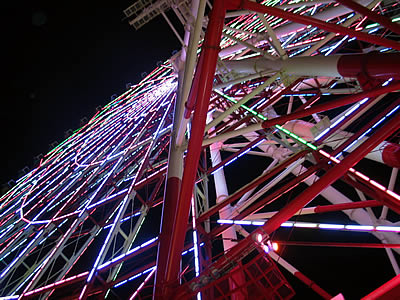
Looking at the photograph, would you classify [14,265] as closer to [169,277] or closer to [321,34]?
[169,277]

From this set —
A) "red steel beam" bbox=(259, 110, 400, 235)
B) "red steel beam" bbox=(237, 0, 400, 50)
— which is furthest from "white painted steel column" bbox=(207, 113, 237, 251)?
"red steel beam" bbox=(237, 0, 400, 50)

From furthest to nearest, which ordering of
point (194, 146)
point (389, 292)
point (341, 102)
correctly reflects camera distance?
1. point (341, 102)
2. point (194, 146)
3. point (389, 292)

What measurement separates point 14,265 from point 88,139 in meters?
5.33

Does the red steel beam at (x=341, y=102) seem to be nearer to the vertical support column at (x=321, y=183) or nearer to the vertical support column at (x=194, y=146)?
the vertical support column at (x=321, y=183)

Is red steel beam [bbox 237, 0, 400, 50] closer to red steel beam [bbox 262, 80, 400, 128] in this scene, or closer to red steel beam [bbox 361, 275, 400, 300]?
red steel beam [bbox 262, 80, 400, 128]

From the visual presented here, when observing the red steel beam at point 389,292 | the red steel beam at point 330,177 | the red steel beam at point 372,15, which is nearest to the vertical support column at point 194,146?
the red steel beam at point 330,177

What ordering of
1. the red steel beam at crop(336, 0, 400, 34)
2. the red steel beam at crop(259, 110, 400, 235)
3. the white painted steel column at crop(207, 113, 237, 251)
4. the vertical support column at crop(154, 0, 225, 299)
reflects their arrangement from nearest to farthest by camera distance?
the vertical support column at crop(154, 0, 225, 299)
the red steel beam at crop(336, 0, 400, 34)
the red steel beam at crop(259, 110, 400, 235)
the white painted steel column at crop(207, 113, 237, 251)

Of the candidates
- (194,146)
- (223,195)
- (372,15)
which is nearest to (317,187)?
(194,146)

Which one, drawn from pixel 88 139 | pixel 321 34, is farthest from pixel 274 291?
pixel 88 139

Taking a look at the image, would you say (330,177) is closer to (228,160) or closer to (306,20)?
(306,20)

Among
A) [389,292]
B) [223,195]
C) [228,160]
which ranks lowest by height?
[223,195]

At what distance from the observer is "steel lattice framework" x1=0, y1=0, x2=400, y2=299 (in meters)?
4.46

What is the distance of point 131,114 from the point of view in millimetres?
12633

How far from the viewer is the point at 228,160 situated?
8.83 m
